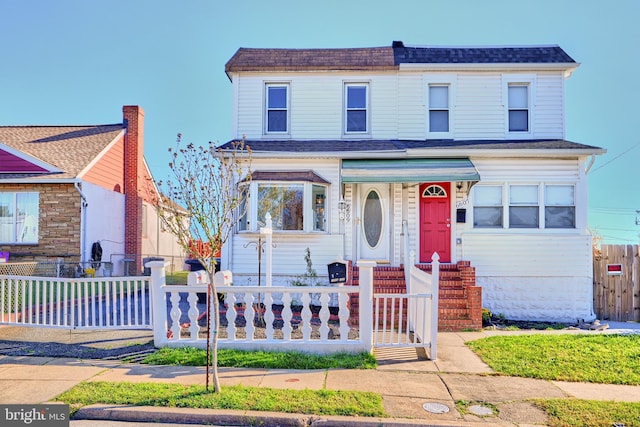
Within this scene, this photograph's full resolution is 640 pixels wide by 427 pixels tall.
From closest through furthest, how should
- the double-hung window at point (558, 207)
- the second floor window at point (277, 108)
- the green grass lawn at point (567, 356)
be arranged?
1. the green grass lawn at point (567, 356)
2. the double-hung window at point (558, 207)
3. the second floor window at point (277, 108)

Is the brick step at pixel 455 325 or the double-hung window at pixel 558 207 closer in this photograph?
the brick step at pixel 455 325

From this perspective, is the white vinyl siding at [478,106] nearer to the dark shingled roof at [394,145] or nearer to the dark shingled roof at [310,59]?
the dark shingled roof at [394,145]

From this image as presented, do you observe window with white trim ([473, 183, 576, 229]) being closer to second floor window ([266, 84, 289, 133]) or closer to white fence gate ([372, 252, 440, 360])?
white fence gate ([372, 252, 440, 360])

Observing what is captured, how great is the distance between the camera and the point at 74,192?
585 inches

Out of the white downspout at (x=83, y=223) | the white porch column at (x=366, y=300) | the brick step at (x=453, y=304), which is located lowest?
the brick step at (x=453, y=304)

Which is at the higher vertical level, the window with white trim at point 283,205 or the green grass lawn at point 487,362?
the window with white trim at point 283,205

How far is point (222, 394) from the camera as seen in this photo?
16.8 feet

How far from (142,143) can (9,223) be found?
244 inches

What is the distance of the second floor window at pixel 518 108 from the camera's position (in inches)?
505

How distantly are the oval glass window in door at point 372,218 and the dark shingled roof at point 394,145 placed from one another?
4.51 ft

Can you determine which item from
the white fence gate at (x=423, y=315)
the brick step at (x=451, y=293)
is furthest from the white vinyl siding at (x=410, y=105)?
the white fence gate at (x=423, y=315)

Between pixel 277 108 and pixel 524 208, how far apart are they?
7.48 m

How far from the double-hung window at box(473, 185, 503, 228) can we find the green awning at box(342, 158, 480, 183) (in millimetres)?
1046

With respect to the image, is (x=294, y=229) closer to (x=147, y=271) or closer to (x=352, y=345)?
(x=352, y=345)
